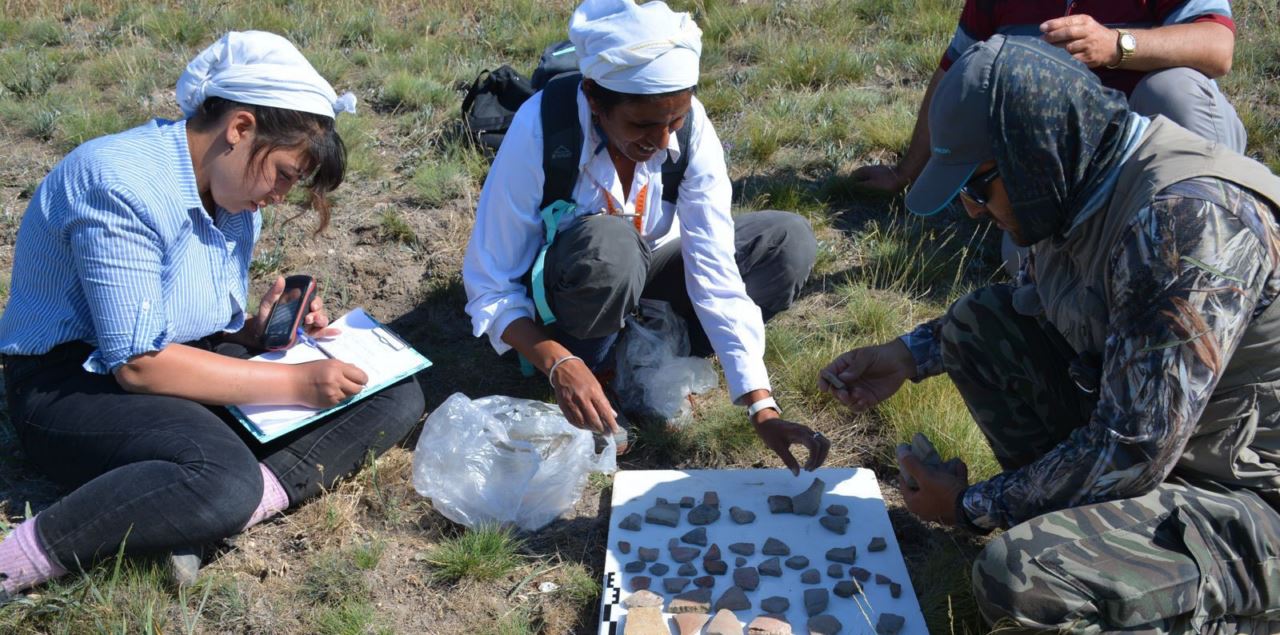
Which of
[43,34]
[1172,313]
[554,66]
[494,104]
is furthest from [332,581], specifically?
[43,34]

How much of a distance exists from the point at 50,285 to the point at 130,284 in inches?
12.2

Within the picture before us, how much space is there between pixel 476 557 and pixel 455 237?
2017 millimetres

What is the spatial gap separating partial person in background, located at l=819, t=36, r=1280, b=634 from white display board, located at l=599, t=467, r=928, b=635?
41 cm

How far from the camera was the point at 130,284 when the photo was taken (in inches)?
113

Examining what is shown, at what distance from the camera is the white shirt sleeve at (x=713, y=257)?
342 centimetres

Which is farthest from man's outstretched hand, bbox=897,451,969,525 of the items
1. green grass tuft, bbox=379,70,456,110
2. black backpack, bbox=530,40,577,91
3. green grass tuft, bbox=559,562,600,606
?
green grass tuft, bbox=379,70,456,110

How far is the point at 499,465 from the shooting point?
131 inches

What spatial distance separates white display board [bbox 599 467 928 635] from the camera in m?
2.88

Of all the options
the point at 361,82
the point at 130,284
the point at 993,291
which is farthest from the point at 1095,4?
the point at 361,82

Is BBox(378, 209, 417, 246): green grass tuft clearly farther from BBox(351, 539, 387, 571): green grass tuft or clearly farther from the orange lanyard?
BBox(351, 539, 387, 571): green grass tuft

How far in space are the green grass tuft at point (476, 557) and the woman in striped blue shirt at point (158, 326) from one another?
53cm

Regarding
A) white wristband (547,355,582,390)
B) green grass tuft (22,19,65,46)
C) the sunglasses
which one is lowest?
green grass tuft (22,19,65,46)

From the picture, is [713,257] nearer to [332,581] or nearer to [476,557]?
[476,557]

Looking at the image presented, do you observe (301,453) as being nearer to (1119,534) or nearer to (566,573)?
(566,573)
